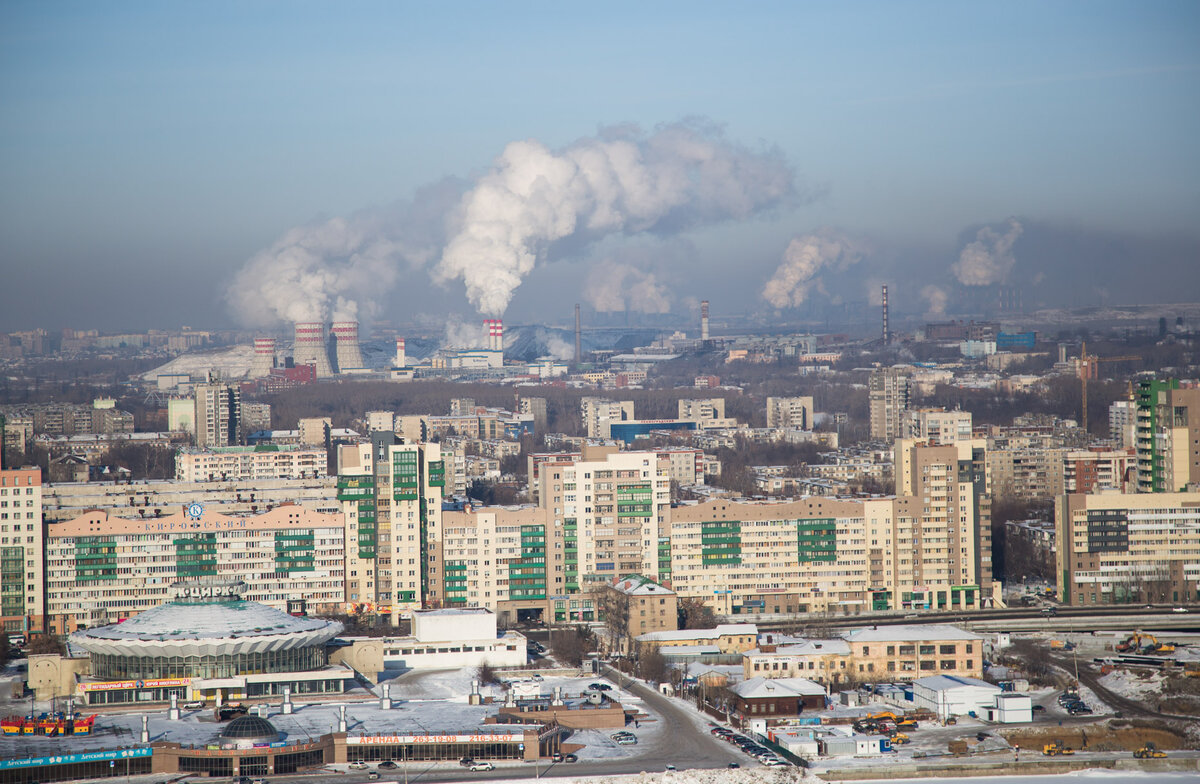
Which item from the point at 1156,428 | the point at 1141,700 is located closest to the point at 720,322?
the point at 1156,428

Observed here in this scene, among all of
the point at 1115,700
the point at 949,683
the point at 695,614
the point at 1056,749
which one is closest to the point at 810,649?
the point at 949,683

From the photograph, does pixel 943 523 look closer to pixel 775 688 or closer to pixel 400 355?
pixel 775 688

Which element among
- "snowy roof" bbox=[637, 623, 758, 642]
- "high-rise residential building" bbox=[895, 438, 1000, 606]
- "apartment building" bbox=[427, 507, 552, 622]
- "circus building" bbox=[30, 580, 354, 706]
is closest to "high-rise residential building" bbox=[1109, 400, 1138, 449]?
"high-rise residential building" bbox=[895, 438, 1000, 606]

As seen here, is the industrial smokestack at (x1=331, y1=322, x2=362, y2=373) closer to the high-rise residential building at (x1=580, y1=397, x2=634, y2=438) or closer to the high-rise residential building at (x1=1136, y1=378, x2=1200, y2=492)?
the high-rise residential building at (x1=580, y1=397, x2=634, y2=438)

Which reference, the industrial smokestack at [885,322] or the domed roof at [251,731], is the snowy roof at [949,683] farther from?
the industrial smokestack at [885,322]

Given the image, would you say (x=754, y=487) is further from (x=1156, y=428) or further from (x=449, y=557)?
(x=449, y=557)

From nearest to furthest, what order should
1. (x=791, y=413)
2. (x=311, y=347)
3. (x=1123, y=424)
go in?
(x=1123, y=424) → (x=791, y=413) → (x=311, y=347)

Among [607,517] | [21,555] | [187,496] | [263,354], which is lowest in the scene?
[21,555]

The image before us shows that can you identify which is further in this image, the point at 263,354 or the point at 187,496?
the point at 263,354
